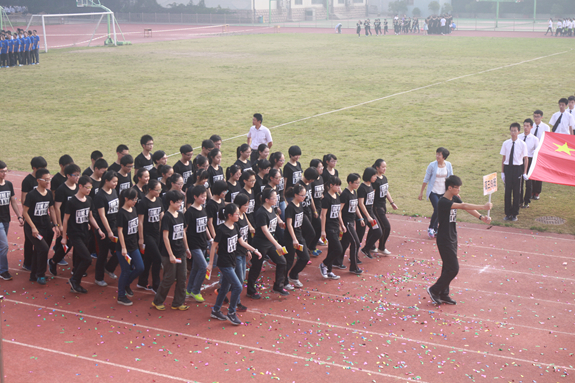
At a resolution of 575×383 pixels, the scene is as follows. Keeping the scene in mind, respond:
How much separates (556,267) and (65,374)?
324 inches

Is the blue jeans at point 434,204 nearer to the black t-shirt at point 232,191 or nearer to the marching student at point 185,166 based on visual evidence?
the black t-shirt at point 232,191

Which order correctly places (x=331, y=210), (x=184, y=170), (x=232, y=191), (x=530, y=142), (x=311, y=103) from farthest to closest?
(x=311, y=103), (x=530, y=142), (x=184, y=170), (x=232, y=191), (x=331, y=210)

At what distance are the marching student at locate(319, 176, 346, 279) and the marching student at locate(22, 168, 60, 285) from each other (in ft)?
14.2

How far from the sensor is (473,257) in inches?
420

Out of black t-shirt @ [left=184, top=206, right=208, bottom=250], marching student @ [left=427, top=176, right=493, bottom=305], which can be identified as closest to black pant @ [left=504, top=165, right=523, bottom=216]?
marching student @ [left=427, top=176, right=493, bottom=305]

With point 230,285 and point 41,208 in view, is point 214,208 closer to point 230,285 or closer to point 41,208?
point 230,285

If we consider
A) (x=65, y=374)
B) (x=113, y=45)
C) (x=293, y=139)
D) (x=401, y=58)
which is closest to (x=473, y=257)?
(x=65, y=374)

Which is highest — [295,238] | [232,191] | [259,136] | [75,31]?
[75,31]

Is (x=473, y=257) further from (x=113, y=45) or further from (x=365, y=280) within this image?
(x=113, y=45)

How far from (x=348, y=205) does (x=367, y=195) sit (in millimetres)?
512

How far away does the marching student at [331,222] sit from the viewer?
376 inches

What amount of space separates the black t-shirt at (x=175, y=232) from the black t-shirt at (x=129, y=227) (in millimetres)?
675

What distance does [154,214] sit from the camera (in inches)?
338

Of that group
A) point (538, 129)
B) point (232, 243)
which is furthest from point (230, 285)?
point (538, 129)
